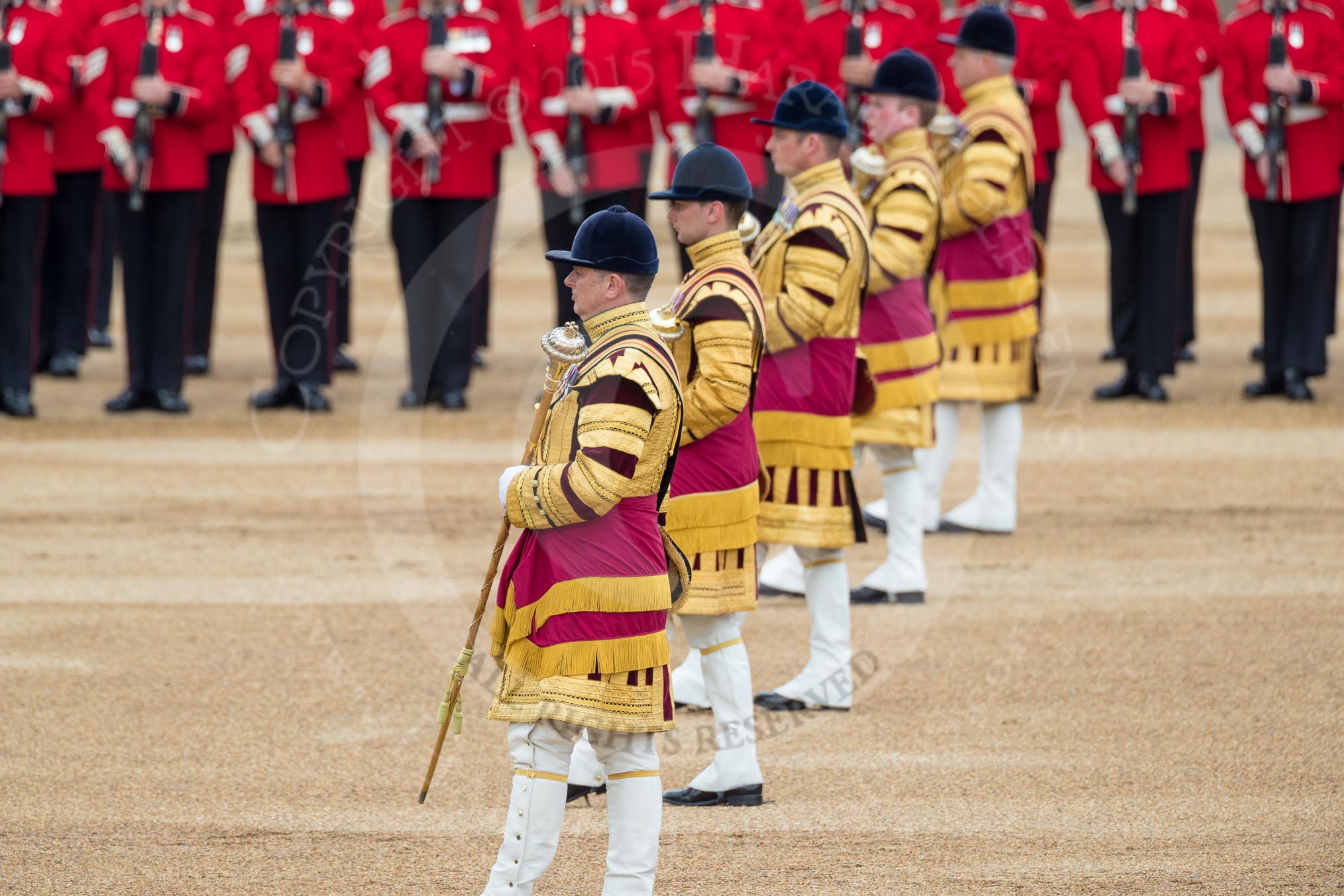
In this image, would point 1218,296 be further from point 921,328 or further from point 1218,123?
point 1218,123

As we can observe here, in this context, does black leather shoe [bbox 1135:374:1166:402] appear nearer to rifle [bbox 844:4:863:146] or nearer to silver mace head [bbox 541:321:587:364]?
rifle [bbox 844:4:863:146]

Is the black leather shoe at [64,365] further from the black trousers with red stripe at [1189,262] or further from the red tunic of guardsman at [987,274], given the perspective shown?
the black trousers with red stripe at [1189,262]

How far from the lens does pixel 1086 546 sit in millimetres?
8344

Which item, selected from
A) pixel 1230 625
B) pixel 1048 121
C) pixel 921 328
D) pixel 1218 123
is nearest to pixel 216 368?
pixel 1048 121

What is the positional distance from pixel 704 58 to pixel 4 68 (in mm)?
3780

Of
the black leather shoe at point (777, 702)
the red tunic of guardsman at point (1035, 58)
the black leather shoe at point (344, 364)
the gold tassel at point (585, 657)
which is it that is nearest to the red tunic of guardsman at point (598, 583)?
the gold tassel at point (585, 657)

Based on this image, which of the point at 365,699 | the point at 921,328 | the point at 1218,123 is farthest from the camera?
the point at 1218,123

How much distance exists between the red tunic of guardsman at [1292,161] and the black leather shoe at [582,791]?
6.99 metres

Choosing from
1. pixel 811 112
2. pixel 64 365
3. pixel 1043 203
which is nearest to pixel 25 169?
pixel 64 365

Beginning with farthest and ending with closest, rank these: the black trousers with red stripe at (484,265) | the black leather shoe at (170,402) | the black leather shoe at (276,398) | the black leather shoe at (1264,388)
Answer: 1. the black leather shoe at (1264,388)
2. the black trousers with red stripe at (484,265)
3. the black leather shoe at (276,398)
4. the black leather shoe at (170,402)

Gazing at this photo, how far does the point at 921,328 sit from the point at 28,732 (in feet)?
12.2

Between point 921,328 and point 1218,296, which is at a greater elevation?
point 921,328

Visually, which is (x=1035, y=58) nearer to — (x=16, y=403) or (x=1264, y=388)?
(x=1264, y=388)

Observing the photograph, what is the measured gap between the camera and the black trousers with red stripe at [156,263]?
10609 millimetres
